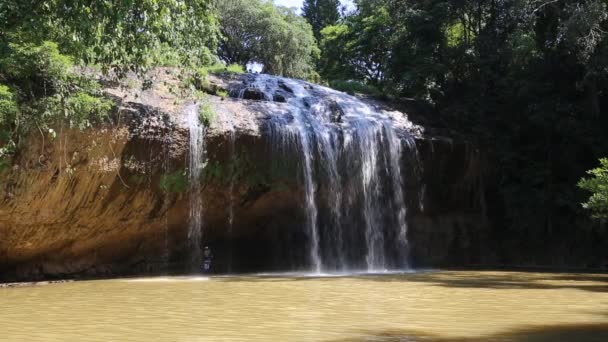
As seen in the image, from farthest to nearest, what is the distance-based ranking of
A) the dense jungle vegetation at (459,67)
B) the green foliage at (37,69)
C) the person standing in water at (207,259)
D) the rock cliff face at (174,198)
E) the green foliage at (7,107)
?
the person standing in water at (207,259), the rock cliff face at (174,198), the green foliage at (37,69), the green foliage at (7,107), the dense jungle vegetation at (459,67)

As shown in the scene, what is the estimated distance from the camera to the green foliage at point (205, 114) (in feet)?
51.4

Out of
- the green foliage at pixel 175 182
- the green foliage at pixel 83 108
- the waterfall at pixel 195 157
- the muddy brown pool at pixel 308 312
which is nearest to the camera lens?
the muddy brown pool at pixel 308 312

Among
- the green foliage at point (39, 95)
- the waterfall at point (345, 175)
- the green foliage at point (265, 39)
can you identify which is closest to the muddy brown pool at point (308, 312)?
the green foliage at point (39, 95)

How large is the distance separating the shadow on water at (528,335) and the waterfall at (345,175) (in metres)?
11.2

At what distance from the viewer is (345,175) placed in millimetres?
17828

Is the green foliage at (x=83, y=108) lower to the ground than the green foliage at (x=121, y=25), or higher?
lower

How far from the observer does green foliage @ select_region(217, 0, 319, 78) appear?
35688 mm

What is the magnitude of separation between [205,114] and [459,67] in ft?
34.4

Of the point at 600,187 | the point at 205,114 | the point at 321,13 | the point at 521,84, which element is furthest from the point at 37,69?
the point at 321,13

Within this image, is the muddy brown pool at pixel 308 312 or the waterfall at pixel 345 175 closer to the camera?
the muddy brown pool at pixel 308 312

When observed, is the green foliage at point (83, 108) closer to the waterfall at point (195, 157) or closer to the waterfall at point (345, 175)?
the waterfall at point (195, 157)

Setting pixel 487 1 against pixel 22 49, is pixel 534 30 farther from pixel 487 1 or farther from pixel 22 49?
pixel 22 49

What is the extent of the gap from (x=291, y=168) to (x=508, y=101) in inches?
320

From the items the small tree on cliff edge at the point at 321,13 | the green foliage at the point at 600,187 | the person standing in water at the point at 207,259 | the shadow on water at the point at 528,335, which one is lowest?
the shadow on water at the point at 528,335
